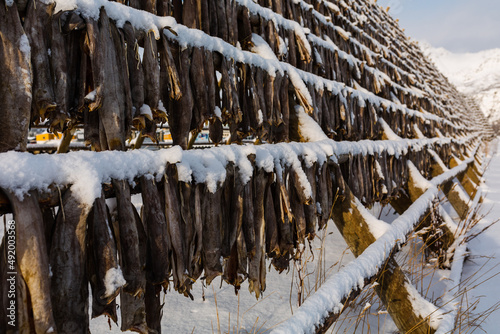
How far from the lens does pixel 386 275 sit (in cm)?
190

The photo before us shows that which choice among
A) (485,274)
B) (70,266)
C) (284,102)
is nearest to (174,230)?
(70,266)

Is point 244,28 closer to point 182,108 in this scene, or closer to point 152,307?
point 182,108

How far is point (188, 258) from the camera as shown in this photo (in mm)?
1075

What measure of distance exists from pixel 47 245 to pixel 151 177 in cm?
33

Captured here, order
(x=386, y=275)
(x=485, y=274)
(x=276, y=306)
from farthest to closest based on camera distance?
(x=485, y=274), (x=276, y=306), (x=386, y=275)

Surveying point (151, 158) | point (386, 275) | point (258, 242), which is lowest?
point (386, 275)

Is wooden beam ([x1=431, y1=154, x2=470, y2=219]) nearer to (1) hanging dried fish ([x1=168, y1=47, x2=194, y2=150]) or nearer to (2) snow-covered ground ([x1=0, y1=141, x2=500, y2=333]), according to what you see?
(2) snow-covered ground ([x1=0, y1=141, x2=500, y2=333])

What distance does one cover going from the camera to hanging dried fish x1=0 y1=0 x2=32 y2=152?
73 centimetres

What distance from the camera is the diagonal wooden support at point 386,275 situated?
179cm

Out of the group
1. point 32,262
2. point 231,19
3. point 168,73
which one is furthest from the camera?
point 231,19

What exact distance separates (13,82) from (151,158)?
0.40 metres

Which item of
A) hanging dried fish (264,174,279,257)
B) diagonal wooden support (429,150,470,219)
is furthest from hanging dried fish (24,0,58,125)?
diagonal wooden support (429,150,470,219)

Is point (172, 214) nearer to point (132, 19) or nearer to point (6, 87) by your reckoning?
point (6, 87)

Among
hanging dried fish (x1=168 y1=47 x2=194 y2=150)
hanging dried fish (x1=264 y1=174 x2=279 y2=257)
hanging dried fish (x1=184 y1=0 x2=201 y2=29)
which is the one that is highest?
hanging dried fish (x1=184 y1=0 x2=201 y2=29)
